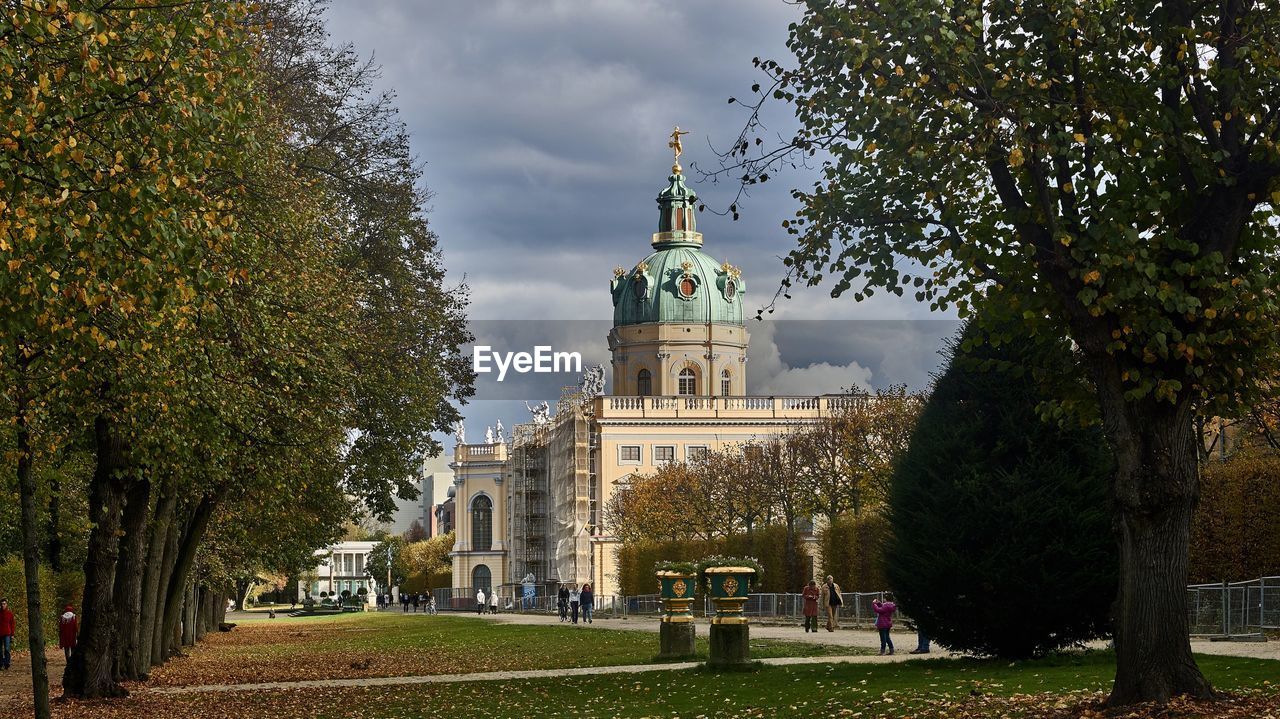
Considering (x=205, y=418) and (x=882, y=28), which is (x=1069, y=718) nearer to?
(x=882, y=28)

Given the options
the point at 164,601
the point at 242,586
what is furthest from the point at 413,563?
the point at 164,601

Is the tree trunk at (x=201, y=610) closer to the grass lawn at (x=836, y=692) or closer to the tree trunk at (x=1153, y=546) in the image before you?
the grass lawn at (x=836, y=692)

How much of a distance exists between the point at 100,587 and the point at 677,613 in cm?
1116

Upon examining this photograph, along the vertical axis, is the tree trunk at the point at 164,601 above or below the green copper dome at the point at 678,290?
below

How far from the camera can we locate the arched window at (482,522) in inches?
5674

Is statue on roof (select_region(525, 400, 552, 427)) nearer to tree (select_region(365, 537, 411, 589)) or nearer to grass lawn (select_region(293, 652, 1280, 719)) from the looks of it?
tree (select_region(365, 537, 411, 589))

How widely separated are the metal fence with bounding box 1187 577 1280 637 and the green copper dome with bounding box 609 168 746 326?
8649 cm

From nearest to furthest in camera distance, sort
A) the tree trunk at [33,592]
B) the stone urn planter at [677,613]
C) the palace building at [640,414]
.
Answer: the tree trunk at [33,592], the stone urn planter at [677,613], the palace building at [640,414]

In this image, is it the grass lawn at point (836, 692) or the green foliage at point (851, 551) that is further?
the green foliage at point (851, 551)

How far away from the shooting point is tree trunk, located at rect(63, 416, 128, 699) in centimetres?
2255

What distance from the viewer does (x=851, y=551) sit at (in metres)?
50.0

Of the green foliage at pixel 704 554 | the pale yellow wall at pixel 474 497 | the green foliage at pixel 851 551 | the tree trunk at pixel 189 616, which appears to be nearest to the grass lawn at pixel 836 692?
the green foliage at pixel 704 554

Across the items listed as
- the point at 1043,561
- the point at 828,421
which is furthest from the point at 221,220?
the point at 828,421

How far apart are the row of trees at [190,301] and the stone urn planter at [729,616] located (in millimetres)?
6833
